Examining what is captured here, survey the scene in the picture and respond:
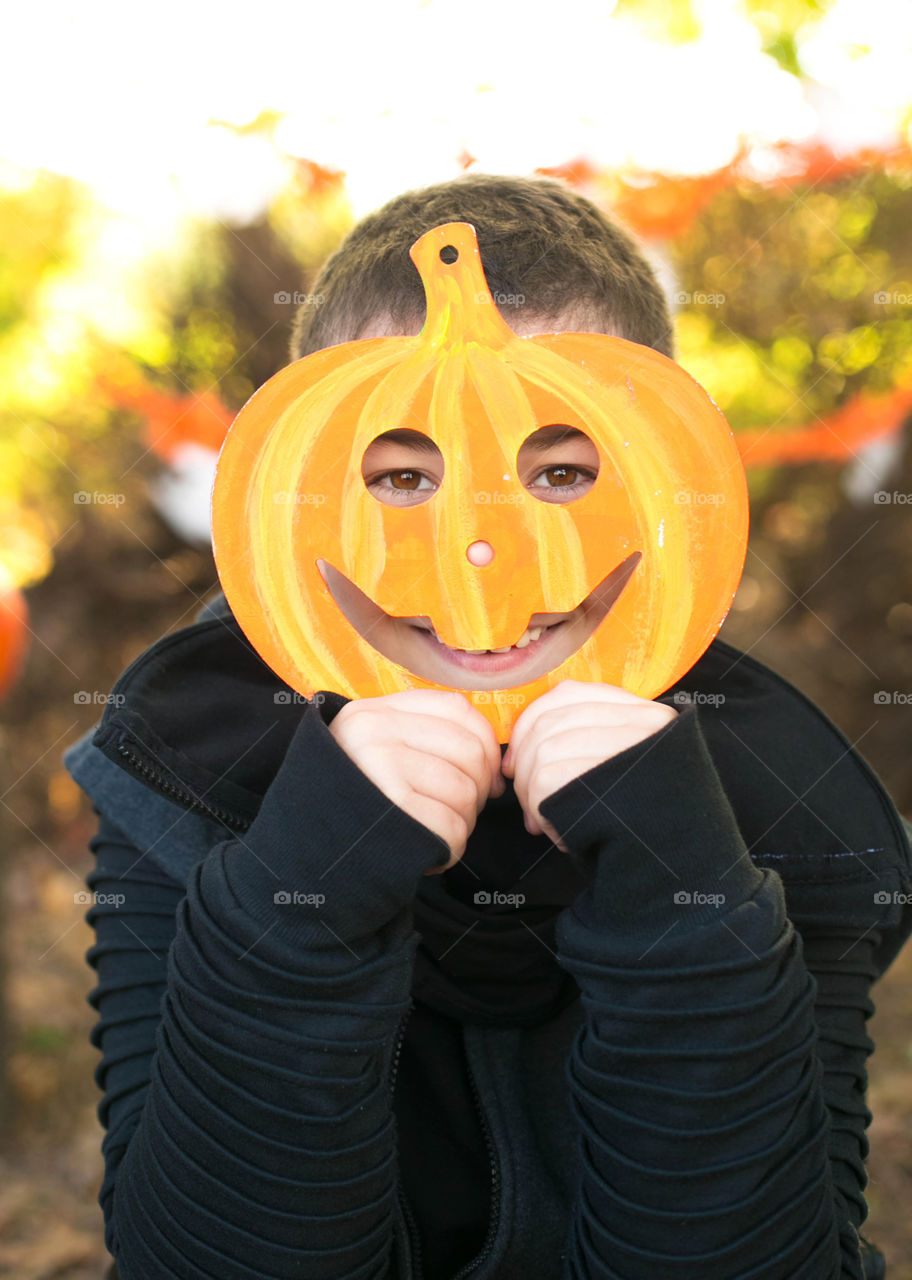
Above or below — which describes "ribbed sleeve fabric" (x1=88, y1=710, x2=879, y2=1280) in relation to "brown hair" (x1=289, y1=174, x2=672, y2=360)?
below

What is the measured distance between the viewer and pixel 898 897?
1222mm

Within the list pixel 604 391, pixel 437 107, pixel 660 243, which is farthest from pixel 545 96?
pixel 604 391

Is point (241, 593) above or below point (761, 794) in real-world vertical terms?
above

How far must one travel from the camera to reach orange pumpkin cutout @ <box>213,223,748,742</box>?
105cm

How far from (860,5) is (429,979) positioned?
3.36 metres

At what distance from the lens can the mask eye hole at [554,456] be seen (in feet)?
3.71

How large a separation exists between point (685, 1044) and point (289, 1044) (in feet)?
1.09

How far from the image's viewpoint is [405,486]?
117 centimetres

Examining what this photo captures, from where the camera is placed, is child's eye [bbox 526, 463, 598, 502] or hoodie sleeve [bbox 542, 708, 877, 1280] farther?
child's eye [bbox 526, 463, 598, 502]

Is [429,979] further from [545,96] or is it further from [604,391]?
[545,96]
